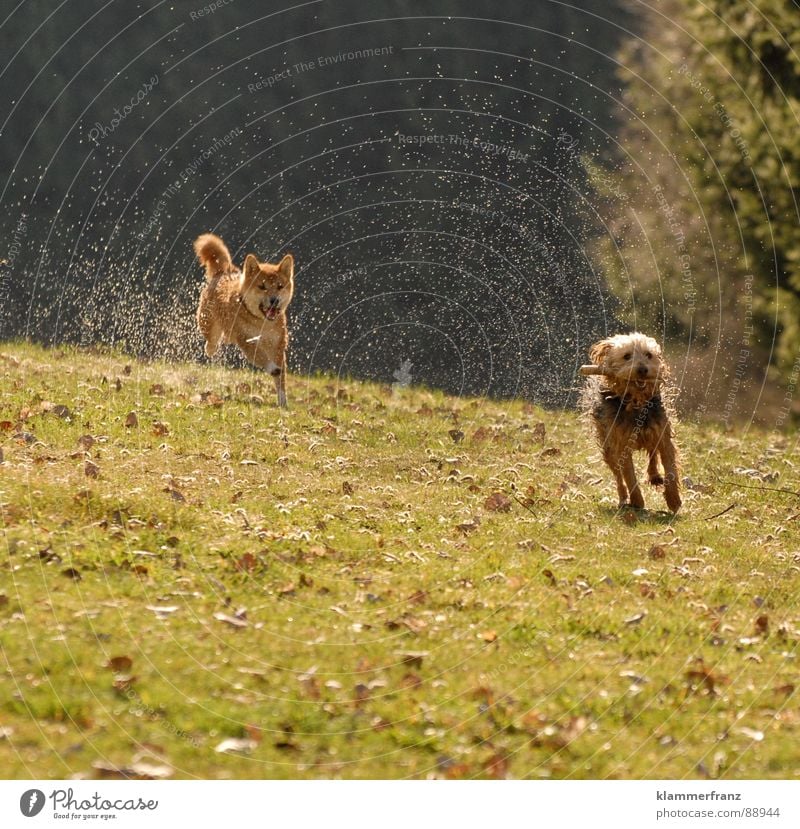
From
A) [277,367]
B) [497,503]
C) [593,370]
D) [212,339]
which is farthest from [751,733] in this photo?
[212,339]

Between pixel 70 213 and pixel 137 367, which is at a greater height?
pixel 70 213

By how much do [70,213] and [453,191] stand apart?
8.62 m

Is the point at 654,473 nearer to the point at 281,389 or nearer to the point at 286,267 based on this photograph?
the point at 281,389

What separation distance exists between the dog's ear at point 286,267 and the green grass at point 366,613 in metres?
3.15

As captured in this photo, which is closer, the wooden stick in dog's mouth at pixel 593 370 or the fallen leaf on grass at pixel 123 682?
the fallen leaf on grass at pixel 123 682

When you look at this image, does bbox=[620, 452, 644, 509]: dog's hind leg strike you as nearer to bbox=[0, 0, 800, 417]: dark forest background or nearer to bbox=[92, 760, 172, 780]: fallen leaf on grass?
bbox=[92, 760, 172, 780]: fallen leaf on grass

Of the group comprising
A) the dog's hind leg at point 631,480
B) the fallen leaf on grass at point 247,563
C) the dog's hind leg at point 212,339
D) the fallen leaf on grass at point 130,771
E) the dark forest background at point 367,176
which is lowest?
the fallen leaf on grass at point 130,771

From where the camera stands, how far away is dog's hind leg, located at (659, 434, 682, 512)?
9.62 meters

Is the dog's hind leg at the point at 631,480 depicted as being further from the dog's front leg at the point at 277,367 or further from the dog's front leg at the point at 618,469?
the dog's front leg at the point at 277,367

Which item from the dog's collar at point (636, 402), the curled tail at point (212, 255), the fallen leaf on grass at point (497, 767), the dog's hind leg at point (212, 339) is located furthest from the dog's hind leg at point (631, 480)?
the curled tail at point (212, 255)

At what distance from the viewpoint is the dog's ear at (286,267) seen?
46.0 feet

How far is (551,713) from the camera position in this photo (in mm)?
5621

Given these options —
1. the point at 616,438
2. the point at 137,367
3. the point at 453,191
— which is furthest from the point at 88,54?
the point at 616,438

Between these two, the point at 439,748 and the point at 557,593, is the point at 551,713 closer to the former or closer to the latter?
the point at 439,748
